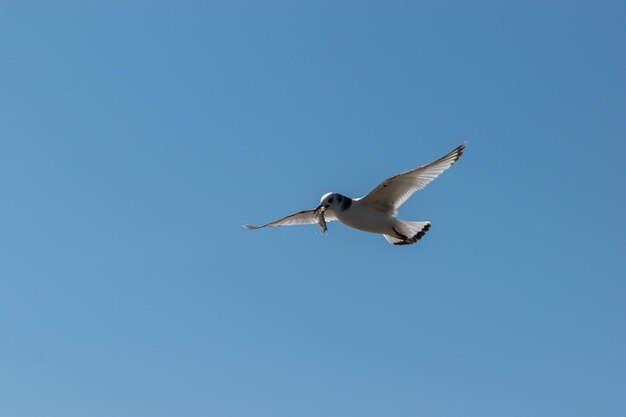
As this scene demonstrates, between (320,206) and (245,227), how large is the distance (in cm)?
310

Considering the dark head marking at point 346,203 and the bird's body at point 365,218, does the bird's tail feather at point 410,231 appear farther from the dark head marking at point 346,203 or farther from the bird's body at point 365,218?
the dark head marking at point 346,203

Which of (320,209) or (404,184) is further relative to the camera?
(320,209)

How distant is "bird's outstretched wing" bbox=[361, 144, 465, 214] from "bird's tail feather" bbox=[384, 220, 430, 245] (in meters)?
0.36

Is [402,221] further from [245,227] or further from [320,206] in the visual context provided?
[245,227]

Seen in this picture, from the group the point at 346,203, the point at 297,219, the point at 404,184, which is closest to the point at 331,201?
the point at 346,203

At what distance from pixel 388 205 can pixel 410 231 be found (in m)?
0.73

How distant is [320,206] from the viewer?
2252cm

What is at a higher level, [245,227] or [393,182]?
[245,227]

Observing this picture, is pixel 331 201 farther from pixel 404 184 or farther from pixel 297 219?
pixel 297 219

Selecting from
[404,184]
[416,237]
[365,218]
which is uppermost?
[404,184]

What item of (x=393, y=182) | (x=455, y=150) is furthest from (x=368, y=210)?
(x=455, y=150)

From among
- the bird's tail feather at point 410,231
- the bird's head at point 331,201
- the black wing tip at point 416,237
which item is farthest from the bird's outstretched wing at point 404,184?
the black wing tip at point 416,237

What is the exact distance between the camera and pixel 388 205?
22609 millimetres

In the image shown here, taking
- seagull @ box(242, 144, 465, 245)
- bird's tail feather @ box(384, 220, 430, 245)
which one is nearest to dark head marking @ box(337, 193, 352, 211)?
seagull @ box(242, 144, 465, 245)
